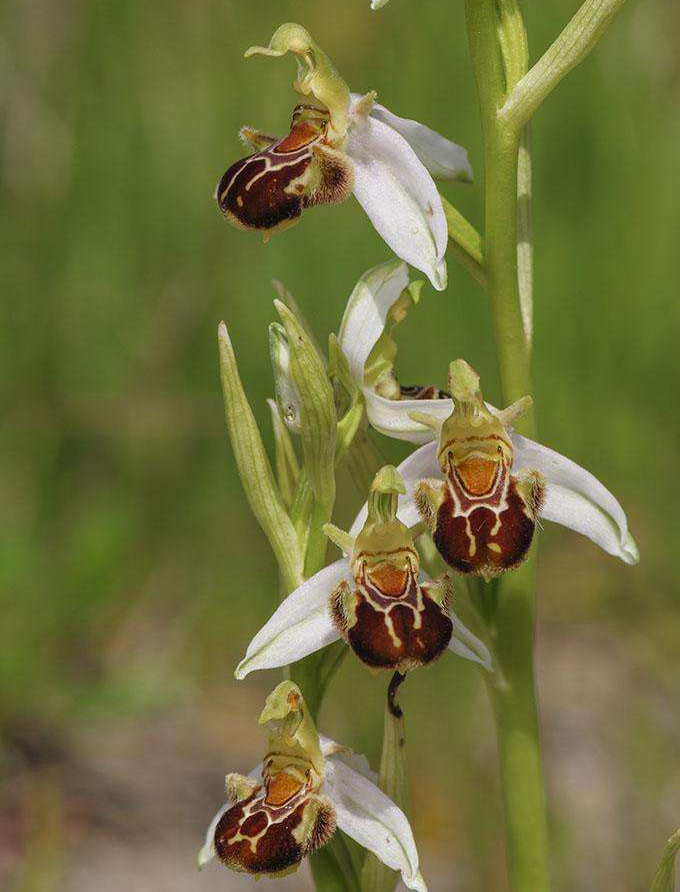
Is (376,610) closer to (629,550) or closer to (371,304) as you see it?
(629,550)

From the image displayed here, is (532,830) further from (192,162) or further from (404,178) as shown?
(192,162)

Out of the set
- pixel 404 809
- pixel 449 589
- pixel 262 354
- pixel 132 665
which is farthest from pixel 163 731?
pixel 449 589

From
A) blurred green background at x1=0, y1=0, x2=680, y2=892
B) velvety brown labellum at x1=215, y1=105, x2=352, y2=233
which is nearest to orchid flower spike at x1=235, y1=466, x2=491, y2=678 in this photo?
velvety brown labellum at x1=215, y1=105, x2=352, y2=233

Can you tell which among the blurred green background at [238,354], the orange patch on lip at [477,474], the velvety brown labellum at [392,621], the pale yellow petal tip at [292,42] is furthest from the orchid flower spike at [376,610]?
the blurred green background at [238,354]

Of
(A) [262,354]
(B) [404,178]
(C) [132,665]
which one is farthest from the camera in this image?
(A) [262,354]

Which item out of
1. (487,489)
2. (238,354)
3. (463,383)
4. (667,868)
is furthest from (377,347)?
(238,354)

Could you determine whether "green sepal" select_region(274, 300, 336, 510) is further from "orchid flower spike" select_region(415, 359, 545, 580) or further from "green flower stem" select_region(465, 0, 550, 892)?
"green flower stem" select_region(465, 0, 550, 892)
